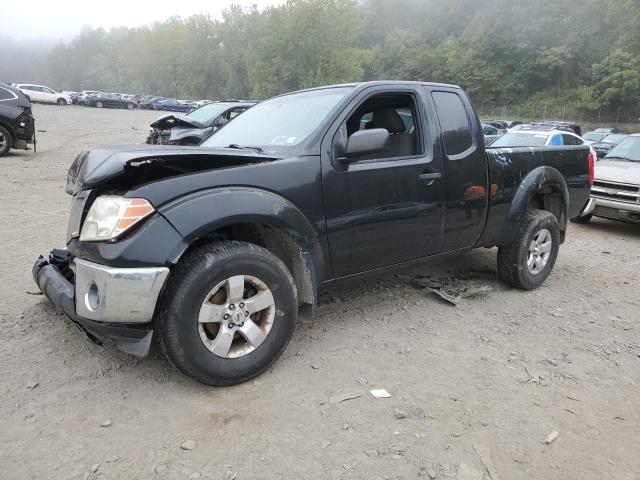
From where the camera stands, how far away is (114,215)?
2.59 m

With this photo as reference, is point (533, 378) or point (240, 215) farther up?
point (240, 215)

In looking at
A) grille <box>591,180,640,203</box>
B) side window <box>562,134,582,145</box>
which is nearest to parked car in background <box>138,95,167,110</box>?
side window <box>562,134,582,145</box>

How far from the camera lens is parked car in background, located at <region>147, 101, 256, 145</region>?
28.3 ft

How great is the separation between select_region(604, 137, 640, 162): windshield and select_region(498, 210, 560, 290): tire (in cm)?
492

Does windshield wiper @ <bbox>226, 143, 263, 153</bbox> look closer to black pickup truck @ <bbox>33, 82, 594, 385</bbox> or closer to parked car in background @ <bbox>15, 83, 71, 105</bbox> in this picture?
black pickup truck @ <bbox>33, 82, 594, 385</bbox>

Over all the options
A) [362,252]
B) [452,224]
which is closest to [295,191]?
[362,252]

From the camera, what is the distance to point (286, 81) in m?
56.8

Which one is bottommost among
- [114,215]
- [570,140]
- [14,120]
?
[570,140]

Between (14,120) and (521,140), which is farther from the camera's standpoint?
(14,120)

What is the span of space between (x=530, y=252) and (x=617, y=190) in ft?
Answer: 13.8

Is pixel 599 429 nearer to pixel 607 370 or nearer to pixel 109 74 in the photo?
pixel 607 370

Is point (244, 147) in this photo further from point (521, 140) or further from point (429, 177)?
point (521, 140)

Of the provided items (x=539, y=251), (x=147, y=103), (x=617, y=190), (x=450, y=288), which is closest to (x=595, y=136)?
(x=617, y=190)

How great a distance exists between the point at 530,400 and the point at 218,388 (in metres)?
1.83
